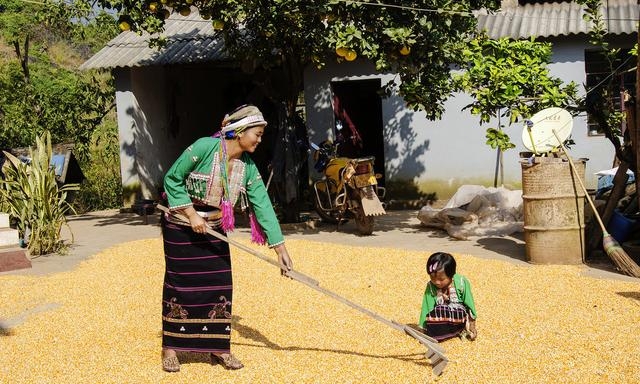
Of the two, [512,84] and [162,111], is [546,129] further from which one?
[162,111]

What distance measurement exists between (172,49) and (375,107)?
3948mm

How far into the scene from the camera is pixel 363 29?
32.7ft

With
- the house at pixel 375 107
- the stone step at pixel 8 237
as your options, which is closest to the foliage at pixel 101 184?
the house at pixel 375 107

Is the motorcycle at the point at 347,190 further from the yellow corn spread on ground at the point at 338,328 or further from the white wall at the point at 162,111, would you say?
the white wall at the point at 162,111

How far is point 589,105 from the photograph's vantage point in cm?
888

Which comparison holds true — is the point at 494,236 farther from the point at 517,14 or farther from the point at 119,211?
the point at 119,211

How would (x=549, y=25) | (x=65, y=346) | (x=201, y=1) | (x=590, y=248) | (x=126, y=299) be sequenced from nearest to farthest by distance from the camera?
(x=65, y=346) → (x=126, y=299) → (x=590, y=248) → (x=201, y=1) → (x=549, y=25)

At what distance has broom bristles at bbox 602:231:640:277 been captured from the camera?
7.60 m

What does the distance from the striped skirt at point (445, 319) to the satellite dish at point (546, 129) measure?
10.6ft

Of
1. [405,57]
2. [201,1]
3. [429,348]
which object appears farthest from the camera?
[201,1]

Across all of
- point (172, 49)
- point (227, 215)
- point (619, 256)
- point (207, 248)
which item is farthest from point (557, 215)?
point (172, 49)

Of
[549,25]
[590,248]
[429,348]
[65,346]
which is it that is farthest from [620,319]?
[549,25]

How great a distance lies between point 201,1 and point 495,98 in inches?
163

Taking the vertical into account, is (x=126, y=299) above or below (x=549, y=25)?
below
